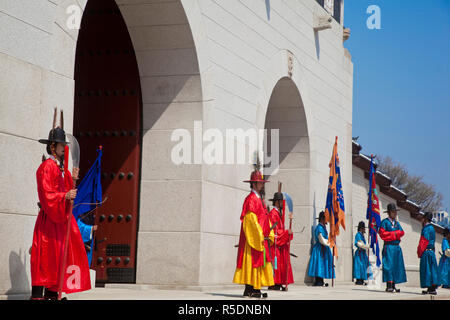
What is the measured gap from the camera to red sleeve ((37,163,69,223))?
6.54m

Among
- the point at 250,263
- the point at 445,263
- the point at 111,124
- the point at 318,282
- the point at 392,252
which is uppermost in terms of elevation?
the point at 111,124

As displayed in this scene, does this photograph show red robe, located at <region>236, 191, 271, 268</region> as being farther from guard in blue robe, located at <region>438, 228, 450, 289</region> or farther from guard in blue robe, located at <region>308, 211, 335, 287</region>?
guard in blue robe, located at <region>438, 228, 450, 289</region>

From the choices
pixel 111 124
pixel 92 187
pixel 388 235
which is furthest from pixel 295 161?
pixel 92 187

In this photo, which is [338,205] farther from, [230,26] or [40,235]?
[40,235]

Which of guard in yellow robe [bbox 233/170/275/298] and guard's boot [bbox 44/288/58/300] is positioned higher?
guard in yellow robe [bbox 233/170/275/298]

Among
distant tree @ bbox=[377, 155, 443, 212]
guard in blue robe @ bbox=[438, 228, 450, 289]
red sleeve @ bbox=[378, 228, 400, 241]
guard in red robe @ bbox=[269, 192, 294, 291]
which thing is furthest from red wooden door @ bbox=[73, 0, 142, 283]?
distant tree @ bbox=[377, 155, 443, 212]

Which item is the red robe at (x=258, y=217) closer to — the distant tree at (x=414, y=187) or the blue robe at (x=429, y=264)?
the blue robe at (x=429, y=264)

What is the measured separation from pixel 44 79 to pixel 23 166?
99 cm

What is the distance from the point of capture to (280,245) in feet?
44.1

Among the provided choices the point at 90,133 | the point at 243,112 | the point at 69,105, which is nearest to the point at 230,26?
the point at 243,112

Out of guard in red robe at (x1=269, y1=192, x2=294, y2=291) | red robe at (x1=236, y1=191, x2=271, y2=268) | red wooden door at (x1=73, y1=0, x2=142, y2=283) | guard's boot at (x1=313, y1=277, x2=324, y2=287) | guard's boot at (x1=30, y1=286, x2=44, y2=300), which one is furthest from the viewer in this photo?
guard's boot at (x1=313, y1=277, x2=324, y2=287)

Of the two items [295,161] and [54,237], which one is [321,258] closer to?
[295,161]

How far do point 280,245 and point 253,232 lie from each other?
13.5 feet

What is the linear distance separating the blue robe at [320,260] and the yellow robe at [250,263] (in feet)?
20.1
